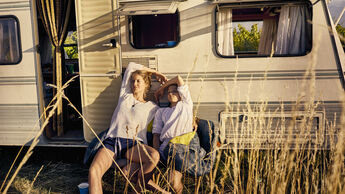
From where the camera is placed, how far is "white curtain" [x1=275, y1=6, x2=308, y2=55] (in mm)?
3916

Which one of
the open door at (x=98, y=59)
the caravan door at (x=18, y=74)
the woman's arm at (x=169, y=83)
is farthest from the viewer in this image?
the caravan door at (x=18, y=74)

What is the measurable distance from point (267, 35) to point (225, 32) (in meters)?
1.50

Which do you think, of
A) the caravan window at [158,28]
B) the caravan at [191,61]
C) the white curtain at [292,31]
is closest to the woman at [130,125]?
the caravan at [191,61]

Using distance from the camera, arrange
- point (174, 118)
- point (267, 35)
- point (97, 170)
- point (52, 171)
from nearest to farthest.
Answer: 1. point (97, 170)
2. point (174, 118)
3. point (52, 171)
4. point (267, 35)

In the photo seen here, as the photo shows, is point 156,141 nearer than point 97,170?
No

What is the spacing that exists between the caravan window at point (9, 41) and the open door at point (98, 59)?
101cm

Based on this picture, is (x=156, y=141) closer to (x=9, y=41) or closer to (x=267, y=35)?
(x=9, y=41)

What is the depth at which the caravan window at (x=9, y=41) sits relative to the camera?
434 centimetres

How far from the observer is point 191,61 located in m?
4.02

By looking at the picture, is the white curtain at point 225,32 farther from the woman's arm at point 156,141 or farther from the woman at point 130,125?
the woman's arm at point 156,141

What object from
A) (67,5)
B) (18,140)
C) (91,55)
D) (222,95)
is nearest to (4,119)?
(18,140)

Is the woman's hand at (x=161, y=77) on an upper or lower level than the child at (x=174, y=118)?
upper

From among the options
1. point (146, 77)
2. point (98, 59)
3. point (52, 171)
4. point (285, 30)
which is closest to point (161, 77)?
point (146, 77)

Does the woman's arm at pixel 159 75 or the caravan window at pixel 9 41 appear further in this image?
the caravan window at pixel 9 41
